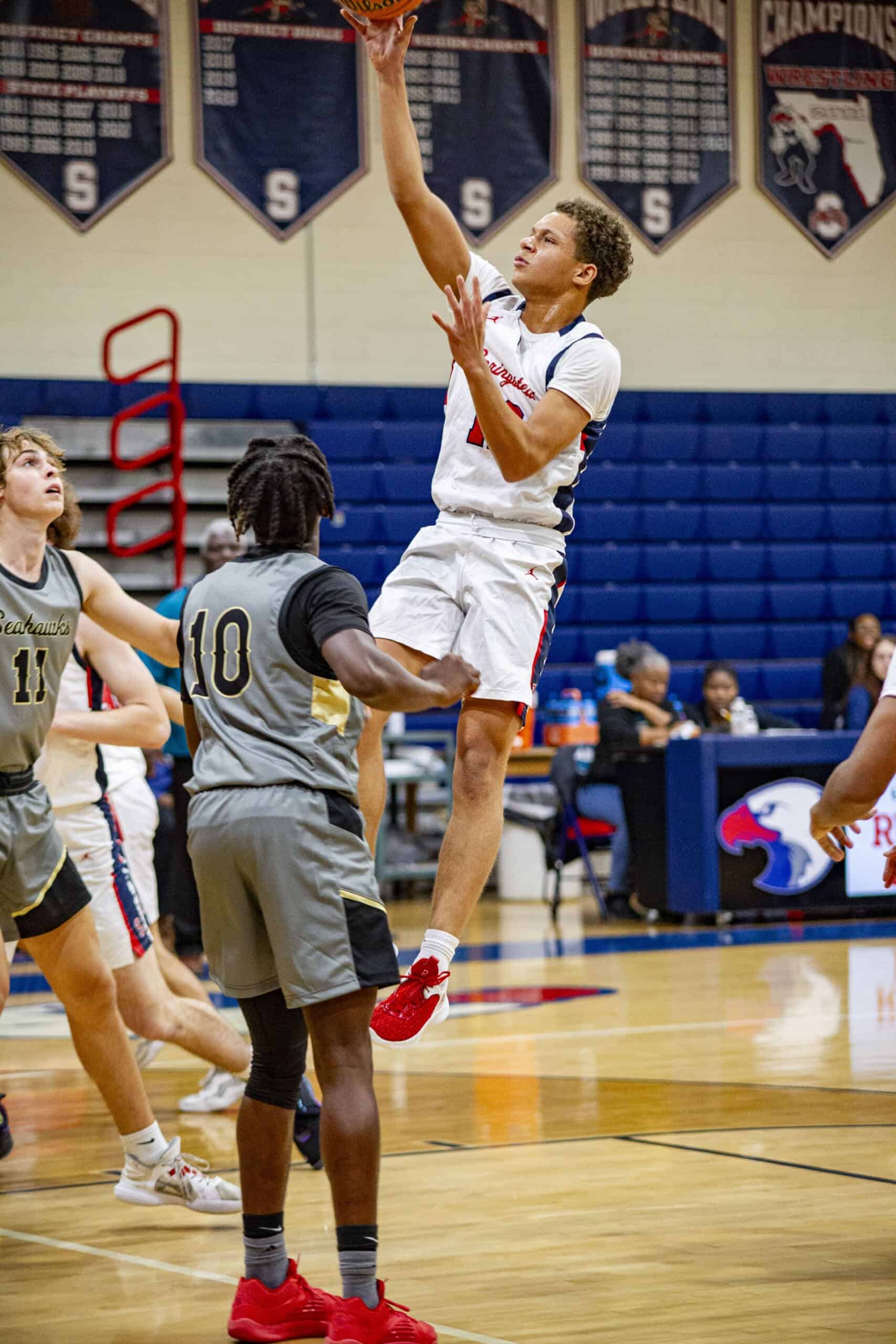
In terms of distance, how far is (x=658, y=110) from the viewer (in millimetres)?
13859

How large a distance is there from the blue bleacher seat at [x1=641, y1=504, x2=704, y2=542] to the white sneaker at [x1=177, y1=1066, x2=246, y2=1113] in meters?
8.79

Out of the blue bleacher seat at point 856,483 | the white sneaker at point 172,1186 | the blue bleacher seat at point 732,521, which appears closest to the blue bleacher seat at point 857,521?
the blue bleacher seat at point 856,483

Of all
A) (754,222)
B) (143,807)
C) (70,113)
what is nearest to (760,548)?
(754,222)

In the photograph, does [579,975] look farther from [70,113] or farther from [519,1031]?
[70,113]

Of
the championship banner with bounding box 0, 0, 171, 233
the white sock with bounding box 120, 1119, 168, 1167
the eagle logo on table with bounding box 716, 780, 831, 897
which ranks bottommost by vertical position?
the eagle logo on table with bounding box 716, 780, 831, 897

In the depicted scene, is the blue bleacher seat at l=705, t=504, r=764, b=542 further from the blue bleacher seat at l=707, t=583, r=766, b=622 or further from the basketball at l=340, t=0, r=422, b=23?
the basketball at l=340, t=0, r=422, b=23

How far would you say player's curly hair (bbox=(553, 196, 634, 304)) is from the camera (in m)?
4.11

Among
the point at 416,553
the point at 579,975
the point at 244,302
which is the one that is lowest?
the point at 579,975

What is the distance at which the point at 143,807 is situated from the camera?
543 cm

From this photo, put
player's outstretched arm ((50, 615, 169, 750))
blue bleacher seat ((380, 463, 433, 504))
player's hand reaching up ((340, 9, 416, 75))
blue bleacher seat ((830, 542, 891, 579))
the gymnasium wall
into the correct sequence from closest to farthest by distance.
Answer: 1. player's hand reaching up ((340, 9, 416, 75))
2. player's outstretched arm ((50, 615, 169, 750))
3. the gymnasium wall
4. blue bleacher seat ((380, 463, 433, 504))
5. blue bleacher seat ((830, 542, 891, 579))

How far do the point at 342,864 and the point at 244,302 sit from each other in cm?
1058

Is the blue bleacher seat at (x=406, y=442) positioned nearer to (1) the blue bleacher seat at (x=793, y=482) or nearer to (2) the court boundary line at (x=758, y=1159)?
(1) the blue bleacher seat at (x=793, y=482)

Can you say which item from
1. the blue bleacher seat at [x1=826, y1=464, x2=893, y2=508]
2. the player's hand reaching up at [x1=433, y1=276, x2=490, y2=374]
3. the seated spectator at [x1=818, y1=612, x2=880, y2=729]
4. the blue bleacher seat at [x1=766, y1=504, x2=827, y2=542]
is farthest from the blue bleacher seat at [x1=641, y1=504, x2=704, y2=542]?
the player's hand reaching up at [x1=433, y1=276, x2=490, y2=374]

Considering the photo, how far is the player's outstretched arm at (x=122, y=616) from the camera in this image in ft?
12.8
